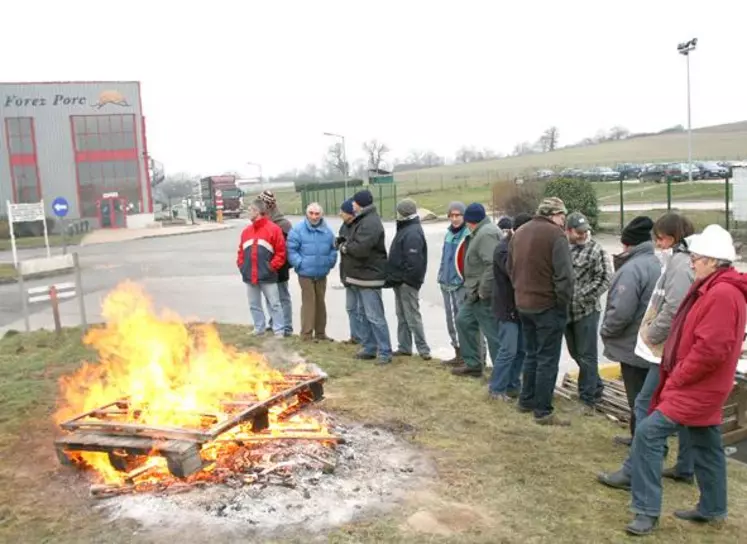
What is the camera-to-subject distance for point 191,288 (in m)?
17.7

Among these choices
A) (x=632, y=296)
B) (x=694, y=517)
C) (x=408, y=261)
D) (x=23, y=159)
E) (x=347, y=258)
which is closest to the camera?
(x=694, y=517)

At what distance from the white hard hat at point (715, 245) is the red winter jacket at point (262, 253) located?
6.19 meters

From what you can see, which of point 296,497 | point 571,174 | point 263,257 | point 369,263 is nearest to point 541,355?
point 369,263

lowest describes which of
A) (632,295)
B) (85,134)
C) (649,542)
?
(649,542)

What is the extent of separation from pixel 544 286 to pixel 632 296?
0.78 m

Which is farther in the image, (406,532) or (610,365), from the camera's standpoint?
(610,365)

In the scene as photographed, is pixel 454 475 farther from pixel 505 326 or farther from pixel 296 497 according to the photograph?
pixel 505 326

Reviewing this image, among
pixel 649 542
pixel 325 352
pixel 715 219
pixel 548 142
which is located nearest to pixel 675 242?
pixel 649 542

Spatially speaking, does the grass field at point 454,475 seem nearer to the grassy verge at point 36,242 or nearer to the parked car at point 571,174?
the parked car at point 571,174

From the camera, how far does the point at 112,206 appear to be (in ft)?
167

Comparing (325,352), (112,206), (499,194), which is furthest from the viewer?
(112,206)

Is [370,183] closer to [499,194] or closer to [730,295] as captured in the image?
[499,194]

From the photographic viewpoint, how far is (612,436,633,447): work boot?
6016 mm

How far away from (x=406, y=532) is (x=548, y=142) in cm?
13210
